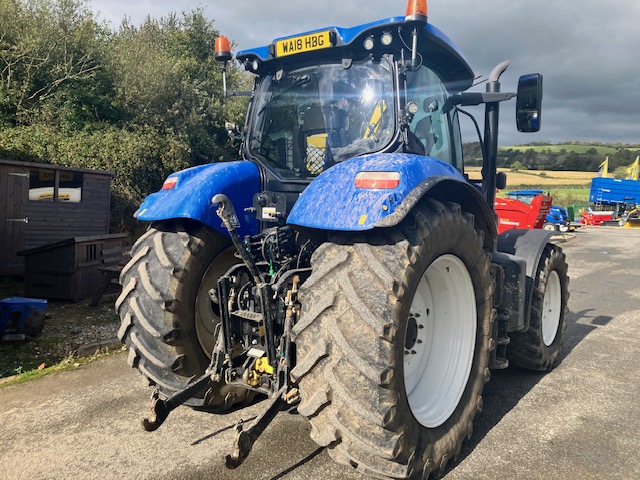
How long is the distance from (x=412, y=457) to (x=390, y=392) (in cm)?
39

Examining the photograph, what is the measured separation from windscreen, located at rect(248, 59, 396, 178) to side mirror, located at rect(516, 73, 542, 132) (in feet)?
3.93

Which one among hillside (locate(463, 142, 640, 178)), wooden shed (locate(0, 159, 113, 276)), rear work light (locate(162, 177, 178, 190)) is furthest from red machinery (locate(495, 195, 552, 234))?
hillside (locate(463, 142, 640, 178))

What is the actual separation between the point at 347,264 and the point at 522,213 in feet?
46.9

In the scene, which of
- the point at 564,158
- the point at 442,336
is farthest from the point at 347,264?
the point at 564,158

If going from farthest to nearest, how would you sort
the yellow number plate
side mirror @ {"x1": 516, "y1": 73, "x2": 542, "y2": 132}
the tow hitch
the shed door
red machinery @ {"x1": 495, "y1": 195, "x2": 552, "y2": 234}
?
red machinery @ {"x1": 495, "y1": 195, "x2": 552, "y2": 234} → the shed door → side mirror @ {"x1": 516, "y1": 73, "x2": 542, "y2": 132} → the yellow number plate → the tow hitch

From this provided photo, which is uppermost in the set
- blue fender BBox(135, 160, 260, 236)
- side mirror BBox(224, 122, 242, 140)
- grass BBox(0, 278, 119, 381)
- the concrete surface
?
side mirror BBox(224, 122, 242, 140)

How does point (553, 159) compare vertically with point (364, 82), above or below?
above

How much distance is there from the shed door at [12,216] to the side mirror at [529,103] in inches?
342

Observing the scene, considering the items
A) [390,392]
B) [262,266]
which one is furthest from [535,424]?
[262,266]

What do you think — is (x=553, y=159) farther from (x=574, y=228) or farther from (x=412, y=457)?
(x=412, y=457)

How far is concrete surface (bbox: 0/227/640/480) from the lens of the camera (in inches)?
108

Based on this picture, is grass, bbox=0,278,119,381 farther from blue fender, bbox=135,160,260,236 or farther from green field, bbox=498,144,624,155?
green field, bbox=498,144,624,155

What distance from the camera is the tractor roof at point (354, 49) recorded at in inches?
121

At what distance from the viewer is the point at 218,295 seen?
9.23ft
